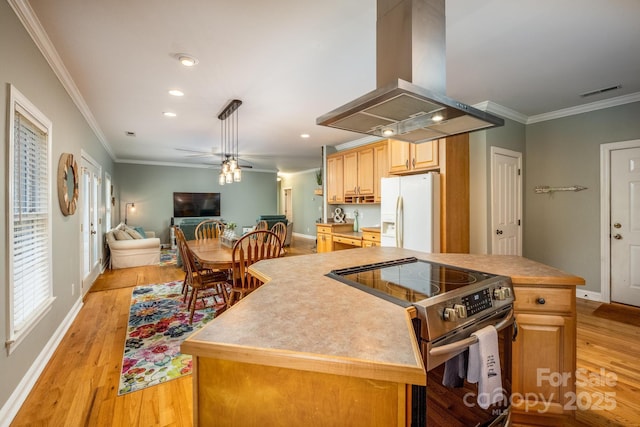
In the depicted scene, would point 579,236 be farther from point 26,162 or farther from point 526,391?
point 26,162

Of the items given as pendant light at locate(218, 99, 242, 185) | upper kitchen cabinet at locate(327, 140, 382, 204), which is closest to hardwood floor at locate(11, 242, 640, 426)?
pendant light at locate(218, 99, 242, 185)

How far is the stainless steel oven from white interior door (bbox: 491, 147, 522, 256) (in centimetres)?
241

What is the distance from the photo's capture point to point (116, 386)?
6.26ft

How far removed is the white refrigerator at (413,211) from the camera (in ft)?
10.6

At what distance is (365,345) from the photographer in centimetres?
78

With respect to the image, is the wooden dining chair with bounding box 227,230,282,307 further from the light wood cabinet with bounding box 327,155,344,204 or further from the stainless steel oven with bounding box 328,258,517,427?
the light wood cabinet with bounding box 327,155,344,204

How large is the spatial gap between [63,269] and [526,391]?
3895 millimetres

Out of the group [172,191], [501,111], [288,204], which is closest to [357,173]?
[501,111]

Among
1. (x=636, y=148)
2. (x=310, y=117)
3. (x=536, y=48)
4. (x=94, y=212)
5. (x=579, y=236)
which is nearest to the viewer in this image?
(x=536, y=48)

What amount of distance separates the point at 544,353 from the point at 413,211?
206 centimetres

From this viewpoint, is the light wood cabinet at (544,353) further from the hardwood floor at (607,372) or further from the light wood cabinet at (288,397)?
the light wood cabinet at (288,397)

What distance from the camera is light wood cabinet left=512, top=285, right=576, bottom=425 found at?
147 cm

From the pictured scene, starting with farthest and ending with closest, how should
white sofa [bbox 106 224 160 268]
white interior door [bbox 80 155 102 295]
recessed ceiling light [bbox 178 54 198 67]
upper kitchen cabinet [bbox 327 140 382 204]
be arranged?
white sofa [bbox 106 224 160 268] → upper kitchen cabinet [bbox 327 140 382 204] → white interior door [bbox 80 155 102 295] → recessed ceiling light [bbox 178 54 198 67]

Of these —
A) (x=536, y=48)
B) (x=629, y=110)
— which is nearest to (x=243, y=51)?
(x=536, y=48)
